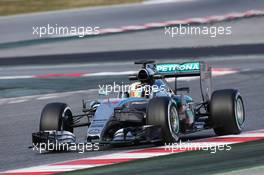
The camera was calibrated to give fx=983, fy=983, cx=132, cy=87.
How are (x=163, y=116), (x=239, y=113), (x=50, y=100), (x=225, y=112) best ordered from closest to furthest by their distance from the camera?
(x=163, y=116) → (x=225, y=112) → (x=239, y=113) → (x=50, y=100)

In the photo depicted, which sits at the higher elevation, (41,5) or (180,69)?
(41,5)

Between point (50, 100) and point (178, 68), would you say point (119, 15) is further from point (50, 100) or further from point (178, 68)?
point (178, 68)

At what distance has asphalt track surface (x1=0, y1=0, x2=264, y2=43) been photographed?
31219 millimetres

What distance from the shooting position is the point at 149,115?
38.4 feet

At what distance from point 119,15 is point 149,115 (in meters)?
20.9

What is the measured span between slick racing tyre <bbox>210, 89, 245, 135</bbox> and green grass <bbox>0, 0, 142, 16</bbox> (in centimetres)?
2268

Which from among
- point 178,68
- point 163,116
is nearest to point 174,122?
point 163,116

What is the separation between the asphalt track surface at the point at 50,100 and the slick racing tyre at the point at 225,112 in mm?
684

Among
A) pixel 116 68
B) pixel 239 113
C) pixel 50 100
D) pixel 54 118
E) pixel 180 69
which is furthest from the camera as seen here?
pixel 116 68

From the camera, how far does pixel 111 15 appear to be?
32469 millimetres

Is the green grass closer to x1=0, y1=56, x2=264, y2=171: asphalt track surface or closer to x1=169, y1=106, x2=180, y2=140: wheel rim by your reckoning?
x1=0, y1=56, x2=264, y2=171: asphalt track surface

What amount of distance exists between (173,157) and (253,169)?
142 cm

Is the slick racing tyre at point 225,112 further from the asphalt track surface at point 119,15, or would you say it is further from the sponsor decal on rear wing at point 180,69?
the asphalt track surface at point 119,15

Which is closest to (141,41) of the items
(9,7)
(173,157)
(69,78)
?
(69,78)
